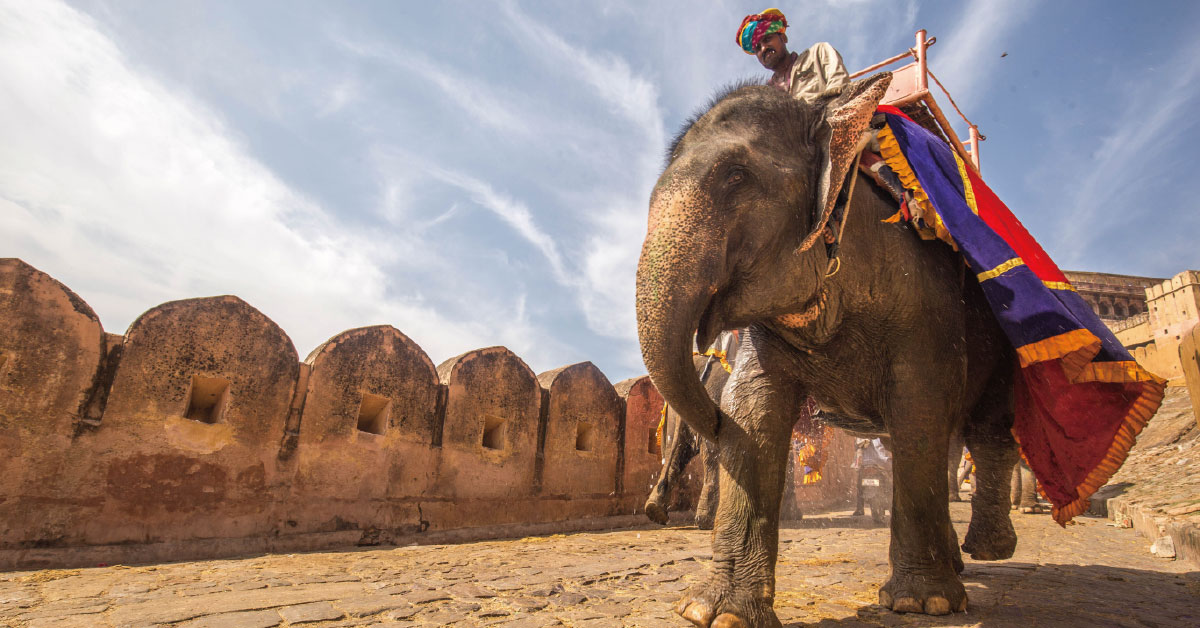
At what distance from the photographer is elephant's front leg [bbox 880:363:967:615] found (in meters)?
2.53

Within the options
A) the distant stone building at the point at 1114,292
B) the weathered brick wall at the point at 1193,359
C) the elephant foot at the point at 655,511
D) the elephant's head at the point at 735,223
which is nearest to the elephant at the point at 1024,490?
the elephant foot at the point at 655,511

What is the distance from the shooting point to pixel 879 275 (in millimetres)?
2695

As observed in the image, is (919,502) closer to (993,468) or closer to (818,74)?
(993,468)

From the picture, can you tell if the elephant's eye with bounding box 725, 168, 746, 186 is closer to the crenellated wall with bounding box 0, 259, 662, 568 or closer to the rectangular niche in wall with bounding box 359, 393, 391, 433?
the crenellated wall with bounding box 0, 259, 662, 568

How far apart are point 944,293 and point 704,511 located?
5.32m

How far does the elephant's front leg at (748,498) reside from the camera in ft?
7.53

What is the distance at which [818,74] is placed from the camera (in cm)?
312

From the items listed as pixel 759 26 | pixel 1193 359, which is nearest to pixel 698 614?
pixel 1193 359

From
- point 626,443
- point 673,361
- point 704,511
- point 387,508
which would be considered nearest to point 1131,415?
point 673,361

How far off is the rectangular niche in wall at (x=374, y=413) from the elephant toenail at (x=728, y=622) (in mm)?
5508

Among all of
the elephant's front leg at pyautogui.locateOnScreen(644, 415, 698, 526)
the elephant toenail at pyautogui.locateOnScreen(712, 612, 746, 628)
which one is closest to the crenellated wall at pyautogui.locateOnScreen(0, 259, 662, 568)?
the elephant's front leg at pyautogui.locateOnScreen(644, 415, 698, 526)

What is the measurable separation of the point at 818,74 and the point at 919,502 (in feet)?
6.82

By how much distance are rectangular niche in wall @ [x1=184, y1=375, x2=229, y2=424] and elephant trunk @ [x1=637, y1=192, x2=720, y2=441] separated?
17.3 ft

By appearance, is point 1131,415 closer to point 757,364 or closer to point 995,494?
point 995,494
